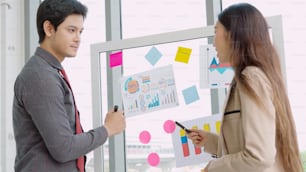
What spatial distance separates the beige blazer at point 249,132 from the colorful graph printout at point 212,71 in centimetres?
47

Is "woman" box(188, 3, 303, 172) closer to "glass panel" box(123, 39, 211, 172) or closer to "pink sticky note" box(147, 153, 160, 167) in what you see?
"glass panel" box(123, 39, 211, 172)

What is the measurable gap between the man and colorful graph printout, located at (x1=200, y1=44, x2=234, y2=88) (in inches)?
20.6

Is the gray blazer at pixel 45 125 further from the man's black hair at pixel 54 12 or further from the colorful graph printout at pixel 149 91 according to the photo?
the colorful graph printout at pixel 149 91

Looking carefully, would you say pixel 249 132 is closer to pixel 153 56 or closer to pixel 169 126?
pixel 169 126


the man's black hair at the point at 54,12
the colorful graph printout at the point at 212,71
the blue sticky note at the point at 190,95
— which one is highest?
the man's black hair at the point at 54,12

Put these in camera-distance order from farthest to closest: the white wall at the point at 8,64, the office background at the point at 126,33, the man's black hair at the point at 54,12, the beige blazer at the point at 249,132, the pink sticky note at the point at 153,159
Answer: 1. the white wall at the point at 8,64
2. the office background at the point at 126,33
3. the pink sticky note at the point at 153,159
4. the man's black hair at the point at 54,12
5. the beige blazer at the point at 249,132

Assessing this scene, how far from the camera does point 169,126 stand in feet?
5.79

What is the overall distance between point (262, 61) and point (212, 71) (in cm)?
55

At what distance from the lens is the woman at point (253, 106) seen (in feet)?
3.43

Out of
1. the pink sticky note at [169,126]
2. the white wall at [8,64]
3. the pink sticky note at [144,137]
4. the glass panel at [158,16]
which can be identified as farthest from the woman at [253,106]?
the white wall at [8,64]

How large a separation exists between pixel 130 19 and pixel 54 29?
106 cm

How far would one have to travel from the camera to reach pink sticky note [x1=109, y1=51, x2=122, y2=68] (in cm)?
190

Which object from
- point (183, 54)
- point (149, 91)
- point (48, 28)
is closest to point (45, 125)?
point (48, 28)

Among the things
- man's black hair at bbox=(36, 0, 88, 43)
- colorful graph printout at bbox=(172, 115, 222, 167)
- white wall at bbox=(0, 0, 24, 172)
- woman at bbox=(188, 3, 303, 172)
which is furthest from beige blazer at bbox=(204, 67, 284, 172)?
white wall at bbox=(0, 0, 24, 172)
